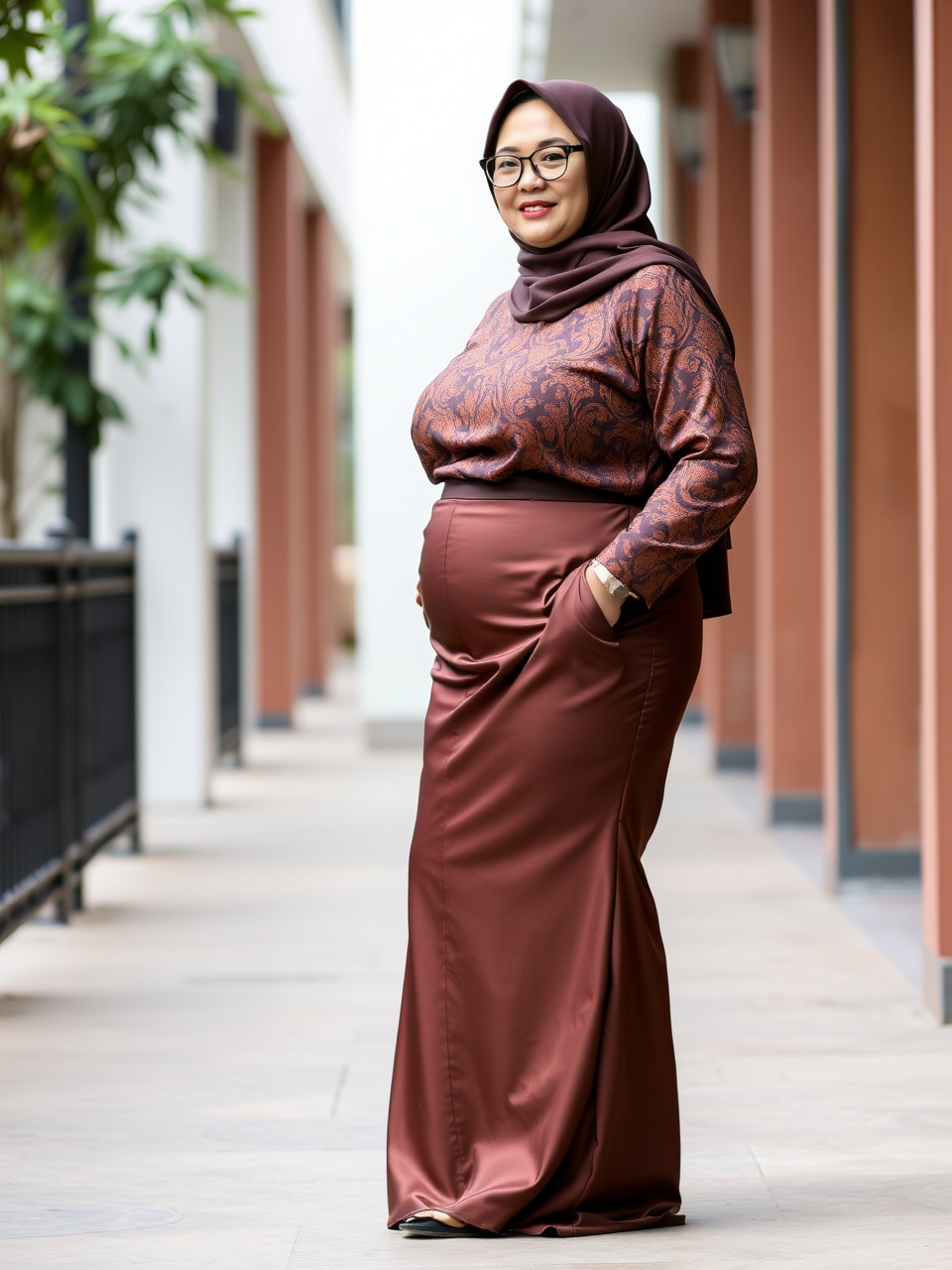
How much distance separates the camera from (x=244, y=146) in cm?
1267

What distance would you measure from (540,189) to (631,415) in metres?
0.39

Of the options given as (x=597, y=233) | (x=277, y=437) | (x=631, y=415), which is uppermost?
(x=277, y=437)

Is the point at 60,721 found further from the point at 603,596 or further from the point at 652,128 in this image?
the point at 652,128

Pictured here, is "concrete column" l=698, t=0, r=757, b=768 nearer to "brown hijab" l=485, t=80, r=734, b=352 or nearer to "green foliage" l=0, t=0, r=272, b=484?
"green foliage" l=0, t=0, r=272, b=484

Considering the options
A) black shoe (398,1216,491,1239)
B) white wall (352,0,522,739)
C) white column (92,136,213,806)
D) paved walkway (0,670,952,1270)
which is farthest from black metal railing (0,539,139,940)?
white wall (352,0,522,739)

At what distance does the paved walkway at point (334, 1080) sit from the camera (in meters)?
3.07

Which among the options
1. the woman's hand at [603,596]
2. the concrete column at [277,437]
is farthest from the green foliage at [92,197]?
the concrete column at [277,437]

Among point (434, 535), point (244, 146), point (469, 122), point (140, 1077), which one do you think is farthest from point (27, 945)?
point (244, 146)

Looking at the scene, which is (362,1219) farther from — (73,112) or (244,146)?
(244,146)

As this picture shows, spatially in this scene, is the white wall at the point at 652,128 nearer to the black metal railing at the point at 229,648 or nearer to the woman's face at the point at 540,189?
the black metal railing at the point at 229,648

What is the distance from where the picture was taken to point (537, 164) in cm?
306

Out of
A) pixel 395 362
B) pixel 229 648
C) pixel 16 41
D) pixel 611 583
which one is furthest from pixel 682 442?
pixel 395 362

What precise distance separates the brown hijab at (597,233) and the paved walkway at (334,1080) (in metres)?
1.45

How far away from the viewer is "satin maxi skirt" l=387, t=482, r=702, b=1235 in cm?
298
